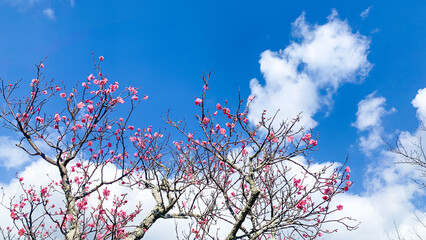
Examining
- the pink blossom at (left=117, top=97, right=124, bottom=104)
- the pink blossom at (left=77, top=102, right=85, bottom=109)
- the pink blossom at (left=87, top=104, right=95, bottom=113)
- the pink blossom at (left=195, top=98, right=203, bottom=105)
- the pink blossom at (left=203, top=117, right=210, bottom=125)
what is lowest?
the pink blossom at (left=203, top=117, right=210, bottom=125)

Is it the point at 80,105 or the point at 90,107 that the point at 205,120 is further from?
the point at 80,105

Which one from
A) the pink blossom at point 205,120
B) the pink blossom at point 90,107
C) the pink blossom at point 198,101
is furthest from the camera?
the pink blossom at point 90,107

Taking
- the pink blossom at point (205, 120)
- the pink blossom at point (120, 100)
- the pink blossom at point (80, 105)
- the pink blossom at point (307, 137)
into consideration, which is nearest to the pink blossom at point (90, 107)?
the pink blossom at point (80, 105)

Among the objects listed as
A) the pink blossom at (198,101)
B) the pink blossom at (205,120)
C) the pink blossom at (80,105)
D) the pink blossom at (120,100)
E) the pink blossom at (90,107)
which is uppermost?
the pink blossom at (120,100)

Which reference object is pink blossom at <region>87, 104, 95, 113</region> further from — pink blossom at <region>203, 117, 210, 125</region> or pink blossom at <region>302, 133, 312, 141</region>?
pink blossom at <region>302, 133, 312, 141</region>

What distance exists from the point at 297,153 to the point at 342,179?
3.30ft

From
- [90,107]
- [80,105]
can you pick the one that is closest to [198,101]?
[90,107]

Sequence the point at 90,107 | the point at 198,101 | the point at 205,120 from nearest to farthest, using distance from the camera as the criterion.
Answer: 1. the point at 198,101
2. the point at 205,120
3. the point at 90,107

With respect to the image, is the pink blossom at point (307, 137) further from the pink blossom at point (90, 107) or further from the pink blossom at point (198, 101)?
the pink blossom at point (90, 107)

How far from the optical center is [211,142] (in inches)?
202

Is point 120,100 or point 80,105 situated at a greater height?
point 120,100

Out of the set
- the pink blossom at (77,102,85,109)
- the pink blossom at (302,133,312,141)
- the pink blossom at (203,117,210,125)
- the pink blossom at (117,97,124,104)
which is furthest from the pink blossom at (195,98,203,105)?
the pink blossom at (77,102,85,109)

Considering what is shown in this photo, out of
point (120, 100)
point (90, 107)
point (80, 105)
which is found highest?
point (120, 100)

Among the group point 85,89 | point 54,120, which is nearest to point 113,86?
point 85,89
